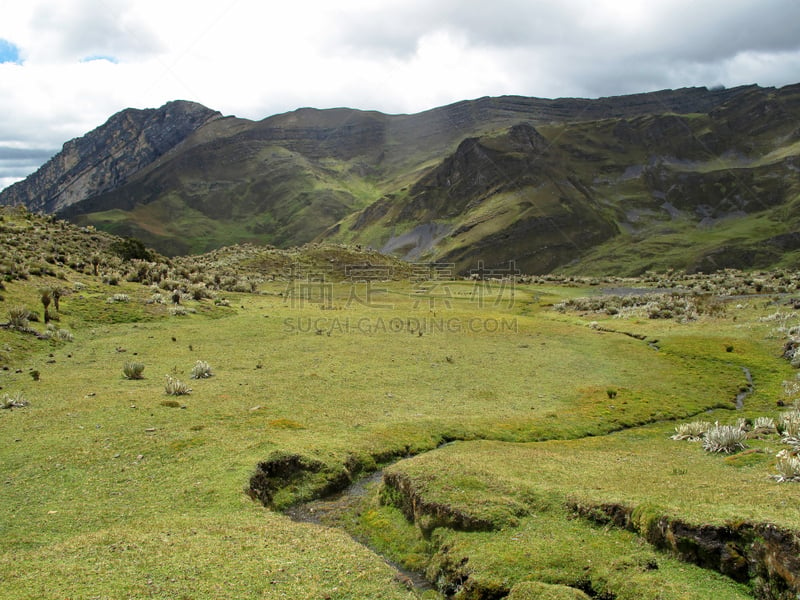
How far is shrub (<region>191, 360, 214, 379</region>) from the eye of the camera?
29453 mm

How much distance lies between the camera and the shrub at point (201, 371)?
96.6ft

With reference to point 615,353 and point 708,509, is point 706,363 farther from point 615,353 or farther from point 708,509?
point 708,509

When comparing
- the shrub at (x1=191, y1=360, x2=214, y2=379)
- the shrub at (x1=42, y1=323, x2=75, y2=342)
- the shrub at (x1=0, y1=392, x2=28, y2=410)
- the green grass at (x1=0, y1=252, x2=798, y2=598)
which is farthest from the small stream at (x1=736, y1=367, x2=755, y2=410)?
the shrub at (x1=42, y1=323, x2=75, y2=342)

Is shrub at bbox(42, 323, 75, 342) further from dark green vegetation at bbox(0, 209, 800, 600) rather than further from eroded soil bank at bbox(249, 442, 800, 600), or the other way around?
eroded soil bank at bbox(249, 442, 800, 600)

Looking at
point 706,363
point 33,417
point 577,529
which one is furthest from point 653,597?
point 706,363

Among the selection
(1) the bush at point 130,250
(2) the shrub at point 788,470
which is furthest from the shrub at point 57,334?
(2) the shrub at point 788,470

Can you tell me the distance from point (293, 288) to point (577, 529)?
7242 centimetres

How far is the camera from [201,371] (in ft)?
97.4

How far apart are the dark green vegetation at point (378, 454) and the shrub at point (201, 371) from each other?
15cm

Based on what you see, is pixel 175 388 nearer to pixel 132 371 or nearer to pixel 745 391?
pixel 132 371

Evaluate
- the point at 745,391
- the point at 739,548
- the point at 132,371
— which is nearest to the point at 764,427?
the point at 745,391

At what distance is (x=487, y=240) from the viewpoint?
647ft

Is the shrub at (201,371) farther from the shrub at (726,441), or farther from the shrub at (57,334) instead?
the shrub at (726,441)

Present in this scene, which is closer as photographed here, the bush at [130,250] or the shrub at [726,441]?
the shrub at [726,441]
